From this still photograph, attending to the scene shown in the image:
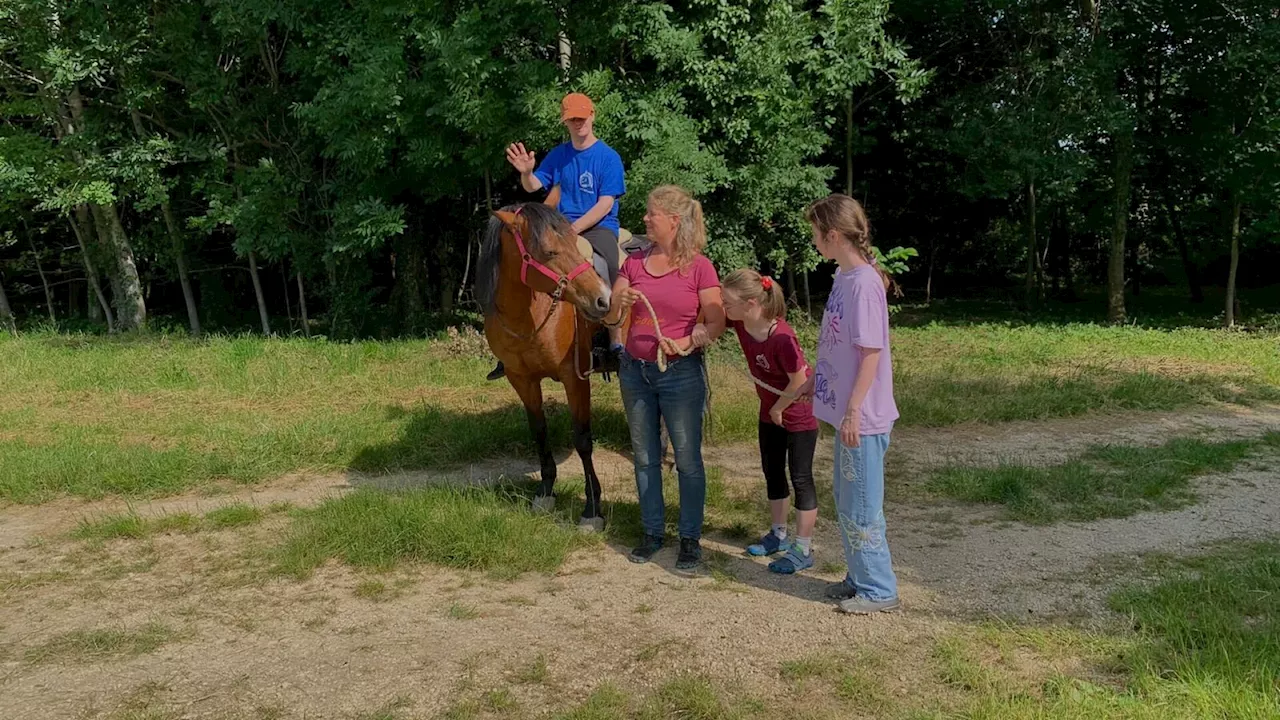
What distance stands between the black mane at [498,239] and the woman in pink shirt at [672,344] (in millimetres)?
518

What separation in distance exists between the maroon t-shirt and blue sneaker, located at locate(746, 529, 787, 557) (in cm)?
69

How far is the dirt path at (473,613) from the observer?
3314 mm

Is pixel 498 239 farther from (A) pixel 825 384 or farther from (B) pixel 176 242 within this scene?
(B) pixel 176 242

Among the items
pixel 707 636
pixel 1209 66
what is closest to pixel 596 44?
pixel 707 636

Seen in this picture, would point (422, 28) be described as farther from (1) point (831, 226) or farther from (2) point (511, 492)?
(1) point (831, 226)

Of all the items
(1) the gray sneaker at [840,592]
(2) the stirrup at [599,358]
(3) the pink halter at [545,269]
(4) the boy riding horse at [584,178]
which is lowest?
(1) the gray sneaker at [840,592]

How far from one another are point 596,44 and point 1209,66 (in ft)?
40.6

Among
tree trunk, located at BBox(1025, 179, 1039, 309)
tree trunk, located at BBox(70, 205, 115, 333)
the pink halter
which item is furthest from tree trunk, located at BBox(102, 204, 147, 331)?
tree trunk, located at BBox(1025, 179, 1039, 309)

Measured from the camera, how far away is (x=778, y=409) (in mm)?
4422

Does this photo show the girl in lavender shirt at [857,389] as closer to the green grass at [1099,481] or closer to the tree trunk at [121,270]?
the green grass at [1099,481]

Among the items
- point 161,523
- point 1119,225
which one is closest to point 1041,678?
point 161,523

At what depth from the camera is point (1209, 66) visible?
622 inches

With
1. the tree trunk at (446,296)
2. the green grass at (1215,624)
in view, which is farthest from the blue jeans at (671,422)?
the tree trunk at (446,296)

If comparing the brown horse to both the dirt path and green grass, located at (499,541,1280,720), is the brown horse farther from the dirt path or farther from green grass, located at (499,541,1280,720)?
green grass, located at (499,541,1280,720)
